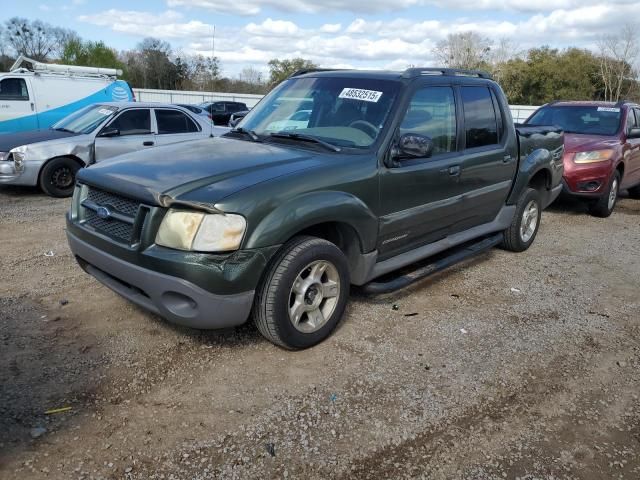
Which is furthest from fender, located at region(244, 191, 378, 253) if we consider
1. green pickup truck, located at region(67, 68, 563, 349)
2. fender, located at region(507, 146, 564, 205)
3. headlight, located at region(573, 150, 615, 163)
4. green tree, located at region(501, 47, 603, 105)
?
green tree, located at region(501, 47, 603, 105)

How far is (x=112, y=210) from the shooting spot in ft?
11.1

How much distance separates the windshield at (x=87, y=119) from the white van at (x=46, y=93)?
4375 mm

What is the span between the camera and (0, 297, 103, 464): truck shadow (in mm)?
2760

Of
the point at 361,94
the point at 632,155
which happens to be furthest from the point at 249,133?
the point at 632,155

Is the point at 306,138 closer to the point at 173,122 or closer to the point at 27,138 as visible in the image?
the point at 173,122

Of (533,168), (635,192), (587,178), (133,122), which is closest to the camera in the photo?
(533,168)

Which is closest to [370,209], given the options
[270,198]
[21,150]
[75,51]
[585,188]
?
[270,198]

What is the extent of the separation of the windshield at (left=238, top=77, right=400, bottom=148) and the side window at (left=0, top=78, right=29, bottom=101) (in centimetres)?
1058

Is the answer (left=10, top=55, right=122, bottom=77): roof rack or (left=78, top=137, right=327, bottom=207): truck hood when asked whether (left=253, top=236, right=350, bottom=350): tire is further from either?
(left=10, top=55, right=122, bottom=77): roof rack

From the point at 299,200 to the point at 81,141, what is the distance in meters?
6.46

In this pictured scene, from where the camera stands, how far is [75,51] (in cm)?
5244

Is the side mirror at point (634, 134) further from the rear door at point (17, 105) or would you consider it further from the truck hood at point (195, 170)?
the rear door at point (17, 105)

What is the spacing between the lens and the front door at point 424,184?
13.1 feet

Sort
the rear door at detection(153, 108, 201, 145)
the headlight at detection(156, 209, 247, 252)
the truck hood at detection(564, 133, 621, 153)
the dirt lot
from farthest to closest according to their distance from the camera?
the rear door at detection(153, 108, 201, 145) < the truck hood at detection(564, 133, 621, 153) < the headlight at detection(156, 209, 247, 252) < the dirt lot
